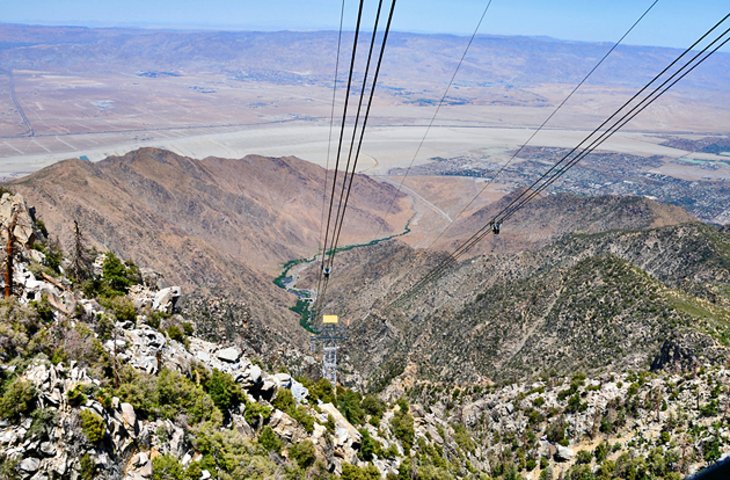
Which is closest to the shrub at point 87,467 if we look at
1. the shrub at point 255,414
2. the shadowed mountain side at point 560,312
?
the shrub at point 255,414

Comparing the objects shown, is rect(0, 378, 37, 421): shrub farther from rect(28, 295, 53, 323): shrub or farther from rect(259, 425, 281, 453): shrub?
rect(259, 425, 281, 453): shrub

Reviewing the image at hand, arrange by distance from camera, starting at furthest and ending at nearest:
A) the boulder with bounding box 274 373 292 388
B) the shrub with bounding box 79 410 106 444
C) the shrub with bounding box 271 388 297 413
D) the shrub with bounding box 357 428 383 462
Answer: the boulder with bounding box 274 373 292 388
the shrub with bounding box 357 428 383 462
the shrub with bounding box 271 388 297 413
the shrub with bounding box 79 410 106 444

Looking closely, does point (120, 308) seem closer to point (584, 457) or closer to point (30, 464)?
point (30, 464)

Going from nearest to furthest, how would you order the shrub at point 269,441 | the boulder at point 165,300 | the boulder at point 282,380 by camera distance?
the shrub at point 269,441
the boulder at point 282,380
the boulder at point 165,300

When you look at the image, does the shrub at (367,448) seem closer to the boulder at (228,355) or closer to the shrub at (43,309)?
the boulder at (228,355)

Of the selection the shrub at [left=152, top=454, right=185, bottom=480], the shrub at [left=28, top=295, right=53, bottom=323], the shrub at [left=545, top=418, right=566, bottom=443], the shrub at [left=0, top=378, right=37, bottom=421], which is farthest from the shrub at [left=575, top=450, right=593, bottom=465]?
the shrub at [left=0, top=378, right=37, bottom=421]

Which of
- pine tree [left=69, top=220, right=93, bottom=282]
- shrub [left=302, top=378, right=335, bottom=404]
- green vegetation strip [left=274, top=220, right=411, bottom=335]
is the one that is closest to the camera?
pine tree [left=69, top=220, right=93, bottom=282]

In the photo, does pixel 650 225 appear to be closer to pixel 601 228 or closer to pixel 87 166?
pixel 601 228
